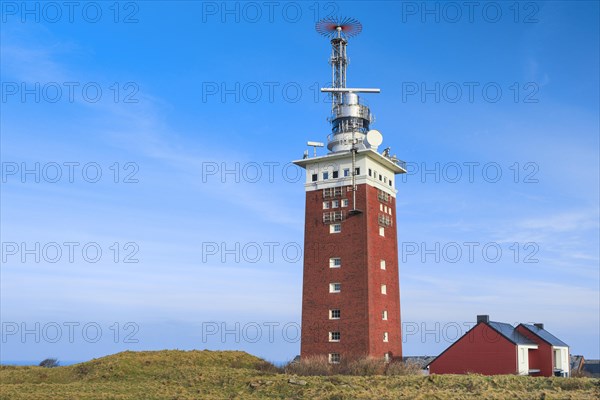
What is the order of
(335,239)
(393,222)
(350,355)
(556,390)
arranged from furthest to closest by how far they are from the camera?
1. (393,222)
2. (335,239)
3. (350,355)
4. (556,390)

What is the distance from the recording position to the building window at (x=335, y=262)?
2136 inches

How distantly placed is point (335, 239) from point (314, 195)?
4594 mm

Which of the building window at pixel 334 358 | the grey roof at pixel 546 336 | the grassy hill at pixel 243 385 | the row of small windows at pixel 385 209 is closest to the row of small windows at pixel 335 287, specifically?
the building window at pixel 334 358

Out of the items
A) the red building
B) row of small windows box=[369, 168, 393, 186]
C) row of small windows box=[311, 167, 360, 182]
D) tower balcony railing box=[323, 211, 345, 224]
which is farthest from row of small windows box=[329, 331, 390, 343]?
row of small windows box=[369, 168, 393, 186]

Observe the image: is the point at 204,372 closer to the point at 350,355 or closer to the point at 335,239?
the point at 350,355

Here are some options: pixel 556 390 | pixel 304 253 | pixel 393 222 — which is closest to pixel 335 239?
pixel 304 253

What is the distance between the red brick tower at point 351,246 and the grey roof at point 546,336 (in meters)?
13.0

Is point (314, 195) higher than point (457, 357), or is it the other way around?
point (314, 195)

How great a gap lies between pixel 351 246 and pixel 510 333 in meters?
16.5

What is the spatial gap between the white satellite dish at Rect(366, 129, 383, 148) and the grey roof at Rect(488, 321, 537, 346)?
1814cm

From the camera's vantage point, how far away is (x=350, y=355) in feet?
169


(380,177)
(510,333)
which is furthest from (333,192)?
(510,333)

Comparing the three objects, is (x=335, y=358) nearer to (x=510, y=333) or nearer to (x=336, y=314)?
(x=336, y=314)

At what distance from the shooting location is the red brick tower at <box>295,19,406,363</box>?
172 ft
